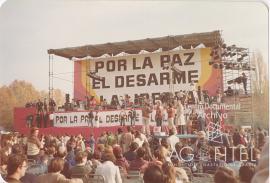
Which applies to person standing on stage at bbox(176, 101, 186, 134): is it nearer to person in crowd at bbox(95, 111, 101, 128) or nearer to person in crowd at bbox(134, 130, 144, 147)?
person in crowd at bbox(134, 130, 144, 147)

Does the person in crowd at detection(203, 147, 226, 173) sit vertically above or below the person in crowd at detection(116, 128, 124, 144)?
below

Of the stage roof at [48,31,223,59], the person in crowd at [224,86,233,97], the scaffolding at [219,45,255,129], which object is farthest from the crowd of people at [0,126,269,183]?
the stage roof at [48,31,223,59]

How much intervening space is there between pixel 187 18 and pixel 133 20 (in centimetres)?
35

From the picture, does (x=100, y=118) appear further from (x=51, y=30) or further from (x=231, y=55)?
(x=231, y=55)

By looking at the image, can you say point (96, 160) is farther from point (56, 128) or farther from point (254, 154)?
point (254, 154)

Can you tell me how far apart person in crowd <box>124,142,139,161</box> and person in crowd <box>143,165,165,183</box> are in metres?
0.13

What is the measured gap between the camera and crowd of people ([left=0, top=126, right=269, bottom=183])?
2432 mm

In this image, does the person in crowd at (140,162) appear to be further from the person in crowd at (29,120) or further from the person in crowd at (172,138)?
the person in crowd at (29,120)

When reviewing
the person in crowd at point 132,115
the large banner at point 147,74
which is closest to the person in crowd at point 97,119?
the large banner at point 147,74

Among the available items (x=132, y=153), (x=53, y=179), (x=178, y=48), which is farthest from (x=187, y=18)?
(x=53, y=179)

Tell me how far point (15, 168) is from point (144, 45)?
1166 mm

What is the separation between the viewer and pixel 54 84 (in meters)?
2.54

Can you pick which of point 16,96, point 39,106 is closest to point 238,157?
point 39,106

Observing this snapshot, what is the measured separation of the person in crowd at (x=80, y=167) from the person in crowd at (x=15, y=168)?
32 centimetres
